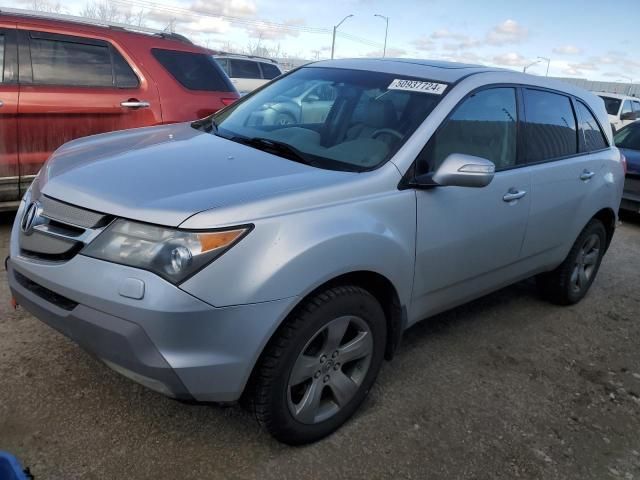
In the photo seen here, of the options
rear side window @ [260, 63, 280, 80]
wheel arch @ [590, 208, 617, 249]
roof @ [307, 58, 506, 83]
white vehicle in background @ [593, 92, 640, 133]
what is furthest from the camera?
white vehicle in background @ [593, 92, 640, 133]

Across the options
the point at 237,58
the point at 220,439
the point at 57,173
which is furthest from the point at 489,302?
the point at 237,58

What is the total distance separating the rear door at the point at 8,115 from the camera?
15.3 feet

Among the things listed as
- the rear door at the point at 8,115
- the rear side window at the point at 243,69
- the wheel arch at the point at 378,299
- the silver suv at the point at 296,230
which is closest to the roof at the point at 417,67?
the silver suv at the point at 296,230

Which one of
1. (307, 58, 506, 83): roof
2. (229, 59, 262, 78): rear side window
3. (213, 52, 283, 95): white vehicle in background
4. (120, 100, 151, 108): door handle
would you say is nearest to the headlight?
(307, 58, 506, 83): roof

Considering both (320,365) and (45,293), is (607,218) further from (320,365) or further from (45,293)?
(45,293)

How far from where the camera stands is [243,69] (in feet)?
51.5

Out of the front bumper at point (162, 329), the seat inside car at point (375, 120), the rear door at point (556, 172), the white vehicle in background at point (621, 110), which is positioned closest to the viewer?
the front bumper at point (162, 329)

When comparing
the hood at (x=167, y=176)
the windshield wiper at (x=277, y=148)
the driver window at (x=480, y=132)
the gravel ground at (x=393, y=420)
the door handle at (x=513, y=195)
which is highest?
the driver window at (x=480, y=132)

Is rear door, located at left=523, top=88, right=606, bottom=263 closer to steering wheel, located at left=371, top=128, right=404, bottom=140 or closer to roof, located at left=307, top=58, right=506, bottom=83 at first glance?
roof, located at left=307, top=58, right=506, bottom=83

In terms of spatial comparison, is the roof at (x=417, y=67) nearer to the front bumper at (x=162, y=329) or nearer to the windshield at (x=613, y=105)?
the front bumper at (x=162, y=329)

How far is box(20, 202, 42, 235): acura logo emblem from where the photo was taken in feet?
8.21

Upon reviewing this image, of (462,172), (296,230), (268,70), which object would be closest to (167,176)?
(296,230)

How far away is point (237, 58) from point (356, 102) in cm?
1301

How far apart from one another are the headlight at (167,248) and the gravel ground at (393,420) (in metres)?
0.87
